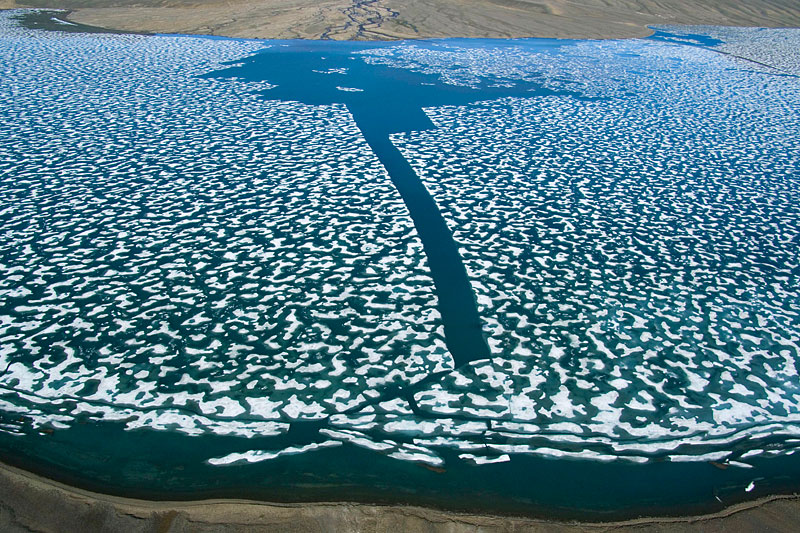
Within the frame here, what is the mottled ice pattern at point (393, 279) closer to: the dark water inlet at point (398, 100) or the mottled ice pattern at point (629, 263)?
the mottled ice pattern at point (629, 263)

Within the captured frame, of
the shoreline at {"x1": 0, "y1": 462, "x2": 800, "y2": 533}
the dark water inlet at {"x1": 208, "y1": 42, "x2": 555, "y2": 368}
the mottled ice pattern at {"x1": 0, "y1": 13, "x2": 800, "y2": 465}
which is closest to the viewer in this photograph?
the shoreline at {"x1": 0, "y1": 462, "x2": 800, "y2": 533}

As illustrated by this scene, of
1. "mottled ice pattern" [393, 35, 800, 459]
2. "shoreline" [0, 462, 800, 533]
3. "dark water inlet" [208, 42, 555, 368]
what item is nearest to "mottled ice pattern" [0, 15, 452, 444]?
"dark water inlet" [208, 42, 555, 368]

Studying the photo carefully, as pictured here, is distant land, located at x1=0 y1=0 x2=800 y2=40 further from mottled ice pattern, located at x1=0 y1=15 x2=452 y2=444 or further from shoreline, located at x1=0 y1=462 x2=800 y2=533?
shoreline, located at x1=0 y1=462 x2=800 y2=533

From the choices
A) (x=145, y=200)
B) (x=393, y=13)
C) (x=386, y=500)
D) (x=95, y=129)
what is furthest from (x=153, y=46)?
(x=386, y=500)

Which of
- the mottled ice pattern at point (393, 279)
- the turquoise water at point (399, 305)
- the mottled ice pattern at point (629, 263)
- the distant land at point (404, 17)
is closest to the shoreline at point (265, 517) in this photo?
the turquoise water at point (399, 305)

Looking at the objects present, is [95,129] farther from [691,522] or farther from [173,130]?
[691,522]

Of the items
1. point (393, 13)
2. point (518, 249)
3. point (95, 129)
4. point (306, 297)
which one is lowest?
point (306, 297)
